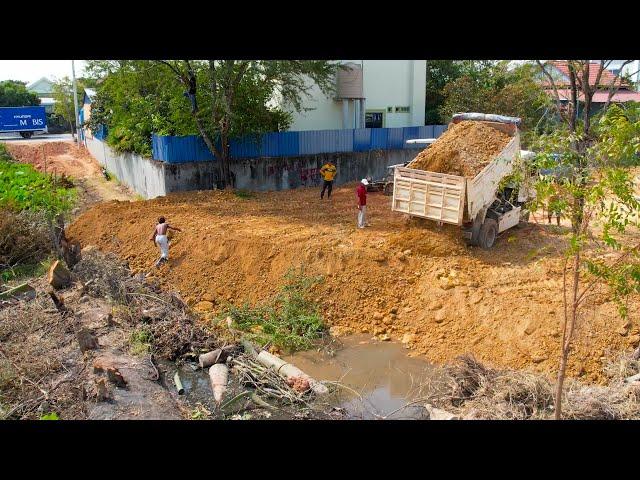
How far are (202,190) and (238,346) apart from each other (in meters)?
10.1

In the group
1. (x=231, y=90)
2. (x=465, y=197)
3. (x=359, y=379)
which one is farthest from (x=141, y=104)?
(x=359, y=379)

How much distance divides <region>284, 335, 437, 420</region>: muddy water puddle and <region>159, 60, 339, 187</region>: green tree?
388 inches

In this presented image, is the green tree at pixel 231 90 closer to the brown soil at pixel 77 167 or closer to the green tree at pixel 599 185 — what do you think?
the brown soil at pixel 77 167

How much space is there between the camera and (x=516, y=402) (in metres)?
6.95

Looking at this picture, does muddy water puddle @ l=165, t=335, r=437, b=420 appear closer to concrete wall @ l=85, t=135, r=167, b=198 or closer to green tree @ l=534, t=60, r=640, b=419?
green tree @ l=534, t=60, r=640, b=419

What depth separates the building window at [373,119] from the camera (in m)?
25.5

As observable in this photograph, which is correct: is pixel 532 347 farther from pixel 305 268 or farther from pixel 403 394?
pixel 305 268

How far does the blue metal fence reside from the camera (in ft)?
58.7

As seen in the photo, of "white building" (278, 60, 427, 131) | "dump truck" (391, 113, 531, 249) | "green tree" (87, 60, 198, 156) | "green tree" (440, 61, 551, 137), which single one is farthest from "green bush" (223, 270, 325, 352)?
"green tree" (440, 61, 551, 137)

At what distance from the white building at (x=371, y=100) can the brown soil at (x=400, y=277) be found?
10.3 m

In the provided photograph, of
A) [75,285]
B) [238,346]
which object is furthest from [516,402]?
[75,285]

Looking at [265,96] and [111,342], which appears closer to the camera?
[111,342]

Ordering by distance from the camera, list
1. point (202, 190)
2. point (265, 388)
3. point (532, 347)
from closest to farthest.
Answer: point (265, 388)
point (532, 347)
point (202, 190)

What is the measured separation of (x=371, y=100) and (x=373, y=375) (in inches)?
739
